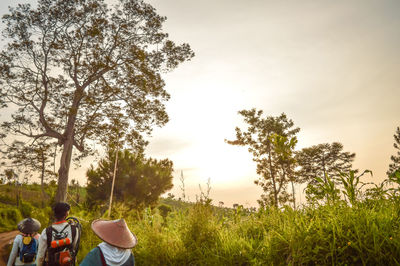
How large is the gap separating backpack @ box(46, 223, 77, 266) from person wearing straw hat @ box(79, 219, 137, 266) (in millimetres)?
1578

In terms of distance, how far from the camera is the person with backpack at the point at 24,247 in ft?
14.9

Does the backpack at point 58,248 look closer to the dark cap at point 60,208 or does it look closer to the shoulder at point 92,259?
the dark cap at point 60,208

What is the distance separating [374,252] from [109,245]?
3.10m

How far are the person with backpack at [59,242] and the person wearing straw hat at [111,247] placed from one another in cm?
158

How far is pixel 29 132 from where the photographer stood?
47.3 ft

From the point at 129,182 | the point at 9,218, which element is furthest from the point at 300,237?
the point at 129,182

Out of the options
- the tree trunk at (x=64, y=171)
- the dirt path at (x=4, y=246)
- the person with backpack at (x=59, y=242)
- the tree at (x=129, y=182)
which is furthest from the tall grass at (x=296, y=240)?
the tree at (x=129, y=182)

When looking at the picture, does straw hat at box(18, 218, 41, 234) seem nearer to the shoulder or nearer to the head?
the head

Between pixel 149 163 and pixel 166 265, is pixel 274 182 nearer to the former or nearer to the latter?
pixel 166 265

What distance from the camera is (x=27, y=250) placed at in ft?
15.1

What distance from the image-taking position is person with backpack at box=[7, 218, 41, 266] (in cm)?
454

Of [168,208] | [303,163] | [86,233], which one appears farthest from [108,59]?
[303,163]

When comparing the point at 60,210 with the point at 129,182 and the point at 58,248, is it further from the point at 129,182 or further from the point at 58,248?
the point at 129,182

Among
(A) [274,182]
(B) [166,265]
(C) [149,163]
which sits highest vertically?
(C) [149,163]
